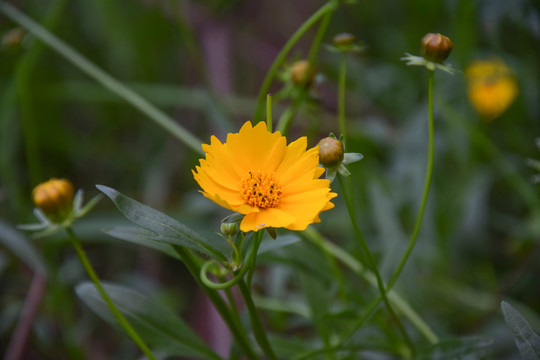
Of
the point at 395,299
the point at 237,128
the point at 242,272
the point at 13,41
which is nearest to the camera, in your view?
the point at 242,272

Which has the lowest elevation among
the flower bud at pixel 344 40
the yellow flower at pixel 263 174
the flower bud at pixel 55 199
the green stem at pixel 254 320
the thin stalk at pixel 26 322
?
the thin stalk at pixel 26 322

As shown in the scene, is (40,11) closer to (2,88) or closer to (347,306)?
(2,88)

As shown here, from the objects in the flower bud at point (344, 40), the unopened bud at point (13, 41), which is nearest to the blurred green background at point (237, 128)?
the unopened bud at point (13, 41)

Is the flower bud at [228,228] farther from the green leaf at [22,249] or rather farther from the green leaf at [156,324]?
the green leaf at [22,249]

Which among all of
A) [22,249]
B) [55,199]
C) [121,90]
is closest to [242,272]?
[55,199]

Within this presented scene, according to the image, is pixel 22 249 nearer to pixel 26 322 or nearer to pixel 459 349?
pixel 26 322

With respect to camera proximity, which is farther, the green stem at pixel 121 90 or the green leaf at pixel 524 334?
the green stem at pixel 121 90

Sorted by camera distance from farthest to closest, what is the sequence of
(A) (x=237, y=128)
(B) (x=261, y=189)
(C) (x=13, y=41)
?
1. (A) (x=237, y=128)
2. (C) (x=13, y=41)
3. (B) (x=261, y=189)
